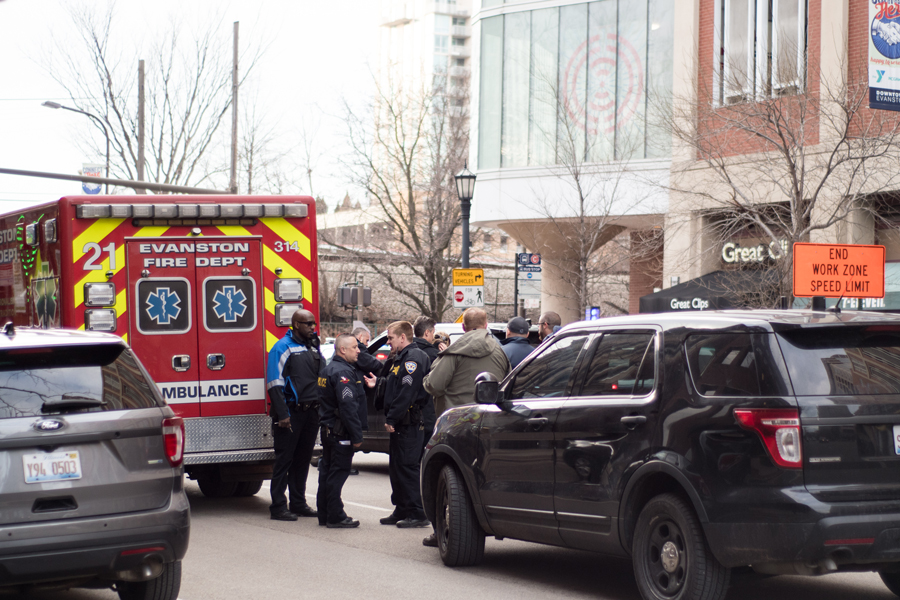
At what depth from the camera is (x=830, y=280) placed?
41.2ft

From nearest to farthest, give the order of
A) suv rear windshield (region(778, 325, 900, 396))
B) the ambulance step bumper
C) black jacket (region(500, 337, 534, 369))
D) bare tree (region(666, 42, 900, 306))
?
suv rear windshield (region(778, 325, 900, 396)) → the ambulance step bumper → black jacket (region(500, 337, 534, 369)) → bare tree (region(666, 42, 900, 306))

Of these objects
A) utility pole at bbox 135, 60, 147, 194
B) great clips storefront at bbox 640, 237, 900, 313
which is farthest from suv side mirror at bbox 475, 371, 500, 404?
utility pole at bbox 135, 60, 147, 194

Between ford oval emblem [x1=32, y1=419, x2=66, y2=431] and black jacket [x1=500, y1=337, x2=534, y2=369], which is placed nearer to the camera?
ford oval emblem [x1=32, y1=419, x2=66, y2=431]

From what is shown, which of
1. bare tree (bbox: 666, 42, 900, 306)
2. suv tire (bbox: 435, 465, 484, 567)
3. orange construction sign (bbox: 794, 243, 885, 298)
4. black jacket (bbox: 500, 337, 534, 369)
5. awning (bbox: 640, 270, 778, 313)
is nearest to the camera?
suv tire (bbox: 435, 465, 484, 567)

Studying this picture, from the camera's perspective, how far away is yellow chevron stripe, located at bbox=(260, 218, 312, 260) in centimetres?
1083

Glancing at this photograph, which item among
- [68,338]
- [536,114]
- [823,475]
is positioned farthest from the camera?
[536,114]

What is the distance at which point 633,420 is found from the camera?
618cm

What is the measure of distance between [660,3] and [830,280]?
16.7 m

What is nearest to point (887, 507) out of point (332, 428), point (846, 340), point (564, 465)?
point (846, 340)

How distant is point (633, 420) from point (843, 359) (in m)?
1.20

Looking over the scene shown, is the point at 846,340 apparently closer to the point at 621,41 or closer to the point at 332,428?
the point at 332,428

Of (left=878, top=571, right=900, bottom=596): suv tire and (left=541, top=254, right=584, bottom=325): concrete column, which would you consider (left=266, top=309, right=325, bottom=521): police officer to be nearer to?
(left=878, top=571, right=900, bottom=596): suv tire

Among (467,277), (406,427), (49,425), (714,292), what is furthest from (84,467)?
(714,292)

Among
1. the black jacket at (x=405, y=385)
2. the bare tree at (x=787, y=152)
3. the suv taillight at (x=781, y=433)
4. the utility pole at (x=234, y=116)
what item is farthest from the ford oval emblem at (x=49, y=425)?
the utility pole at (x=234, y=116)
